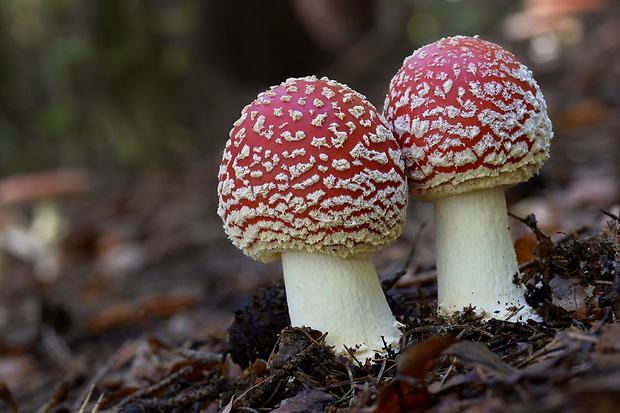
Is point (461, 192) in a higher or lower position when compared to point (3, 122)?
lower

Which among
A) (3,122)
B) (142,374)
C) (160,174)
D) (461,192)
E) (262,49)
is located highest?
(262,49)

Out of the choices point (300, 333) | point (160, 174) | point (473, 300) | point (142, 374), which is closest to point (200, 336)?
point (142, 374)

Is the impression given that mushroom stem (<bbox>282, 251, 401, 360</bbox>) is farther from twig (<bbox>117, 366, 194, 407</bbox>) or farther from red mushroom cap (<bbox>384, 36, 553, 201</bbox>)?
twig (<bbox>117, 366, 194, 407</bbox>)

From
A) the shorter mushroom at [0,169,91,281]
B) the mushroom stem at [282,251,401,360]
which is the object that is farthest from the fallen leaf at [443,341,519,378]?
the shorter mushroom at [0,169,91,281]

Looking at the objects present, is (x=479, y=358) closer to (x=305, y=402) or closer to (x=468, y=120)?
(x=305, y=402)

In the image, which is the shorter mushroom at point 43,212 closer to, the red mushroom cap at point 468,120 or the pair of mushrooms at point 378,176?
the pair of mushrooms at point 378,176

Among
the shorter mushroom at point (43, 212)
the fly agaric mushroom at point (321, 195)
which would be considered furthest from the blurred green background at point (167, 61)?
the fly agaric mushroom at point (321, 195)

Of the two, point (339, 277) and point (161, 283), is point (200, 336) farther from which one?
point (161, 283)
